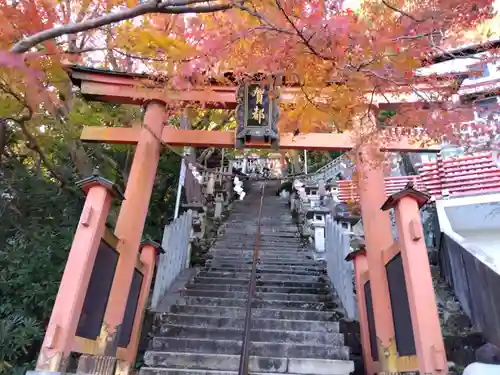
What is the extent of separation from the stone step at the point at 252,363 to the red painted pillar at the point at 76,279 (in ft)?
4.99

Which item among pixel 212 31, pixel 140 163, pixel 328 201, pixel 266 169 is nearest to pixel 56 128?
pixel 140 163

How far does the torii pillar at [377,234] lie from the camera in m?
5.46

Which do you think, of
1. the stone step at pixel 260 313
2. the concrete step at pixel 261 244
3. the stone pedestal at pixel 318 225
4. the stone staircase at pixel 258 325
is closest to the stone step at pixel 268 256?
the stone staircase at pixel 258 325

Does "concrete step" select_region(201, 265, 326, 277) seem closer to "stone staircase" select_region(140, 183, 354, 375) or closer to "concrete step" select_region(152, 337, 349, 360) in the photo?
"stone staircase" select_region(140, 183, 354, 375)

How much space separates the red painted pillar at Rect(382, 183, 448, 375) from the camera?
13.6ft

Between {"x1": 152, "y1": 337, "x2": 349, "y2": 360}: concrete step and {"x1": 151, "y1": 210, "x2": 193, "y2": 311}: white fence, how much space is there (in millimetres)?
847

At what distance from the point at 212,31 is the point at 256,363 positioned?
Result: 5.84 m

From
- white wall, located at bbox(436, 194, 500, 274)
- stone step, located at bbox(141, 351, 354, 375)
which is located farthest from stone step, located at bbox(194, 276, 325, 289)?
white wall, located at bbox(436, 194, 500, 274)

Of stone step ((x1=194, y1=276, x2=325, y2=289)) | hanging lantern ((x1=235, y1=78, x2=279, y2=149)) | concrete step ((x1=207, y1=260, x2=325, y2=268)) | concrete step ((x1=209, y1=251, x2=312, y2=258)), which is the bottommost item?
stone step ((x1=194, y1=276, x2=325, y2=289))

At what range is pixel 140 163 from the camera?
23.6 ft

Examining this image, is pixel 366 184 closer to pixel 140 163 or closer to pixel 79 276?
pixel 140 163

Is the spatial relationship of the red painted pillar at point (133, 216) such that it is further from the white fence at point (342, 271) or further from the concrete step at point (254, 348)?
the white fence at point (342, 271)

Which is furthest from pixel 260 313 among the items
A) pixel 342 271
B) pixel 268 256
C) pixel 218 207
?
pixel 218 207

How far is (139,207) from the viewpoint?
22.5ft
